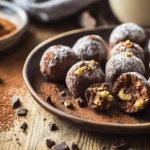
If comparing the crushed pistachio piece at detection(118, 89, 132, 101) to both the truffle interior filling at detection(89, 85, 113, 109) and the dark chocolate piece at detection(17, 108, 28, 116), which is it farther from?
the dark chocolate piece at detection(17, 108, 28, 116)

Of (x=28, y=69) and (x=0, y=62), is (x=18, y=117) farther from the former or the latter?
(x=0, y=62)

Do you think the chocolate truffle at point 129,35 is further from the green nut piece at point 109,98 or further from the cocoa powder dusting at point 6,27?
the cocoa powder dusting at point 6,27

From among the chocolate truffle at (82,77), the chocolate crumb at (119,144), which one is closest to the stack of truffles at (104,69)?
the chocolate truffle at (82,77)

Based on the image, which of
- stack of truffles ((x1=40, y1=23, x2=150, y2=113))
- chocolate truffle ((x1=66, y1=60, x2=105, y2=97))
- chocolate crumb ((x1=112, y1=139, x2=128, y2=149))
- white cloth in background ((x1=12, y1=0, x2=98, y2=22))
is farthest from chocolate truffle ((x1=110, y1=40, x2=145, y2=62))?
white cloth in background ((x1=12, y1=0, x2=98, y2=22))

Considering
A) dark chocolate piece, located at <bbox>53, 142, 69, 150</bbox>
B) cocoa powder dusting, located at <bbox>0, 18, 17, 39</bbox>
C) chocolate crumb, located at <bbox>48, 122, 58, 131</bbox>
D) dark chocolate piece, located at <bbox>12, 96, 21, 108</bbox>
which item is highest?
dark chocolate piece, located at <bbox>53, 142, 69, 150</bbox>

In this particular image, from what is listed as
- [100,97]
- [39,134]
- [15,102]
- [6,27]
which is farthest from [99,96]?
[6,27]

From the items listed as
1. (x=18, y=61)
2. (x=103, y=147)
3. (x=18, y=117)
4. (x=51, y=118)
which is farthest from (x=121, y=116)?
(x=18, y=61)
